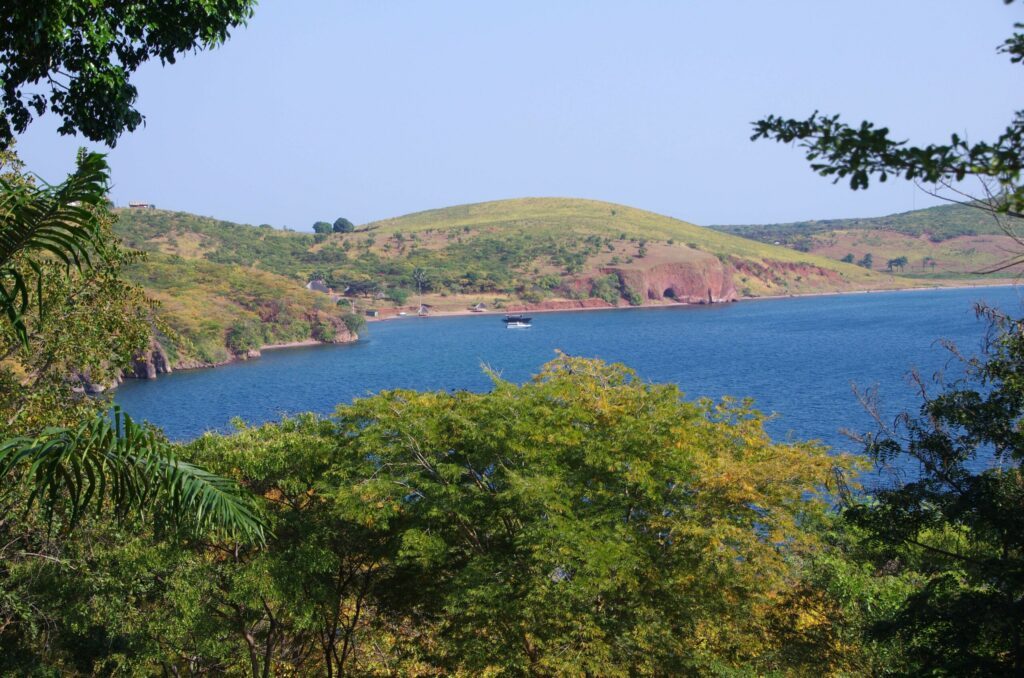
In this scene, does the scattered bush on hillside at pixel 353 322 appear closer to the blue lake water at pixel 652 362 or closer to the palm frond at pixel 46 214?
the blue lake water at pixel 652 362

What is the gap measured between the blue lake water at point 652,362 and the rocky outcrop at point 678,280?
101 feet

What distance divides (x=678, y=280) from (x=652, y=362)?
103 m

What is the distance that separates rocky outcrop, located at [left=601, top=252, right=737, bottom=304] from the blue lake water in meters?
30.7

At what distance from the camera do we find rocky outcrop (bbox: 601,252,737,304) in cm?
18625

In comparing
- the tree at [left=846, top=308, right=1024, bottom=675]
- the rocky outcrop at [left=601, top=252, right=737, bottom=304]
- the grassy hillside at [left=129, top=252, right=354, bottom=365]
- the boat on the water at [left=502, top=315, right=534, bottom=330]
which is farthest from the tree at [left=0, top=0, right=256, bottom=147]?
the rocky outcrop at [left=601, top=252, right=737, bottom=304]

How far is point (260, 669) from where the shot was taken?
20.3 m

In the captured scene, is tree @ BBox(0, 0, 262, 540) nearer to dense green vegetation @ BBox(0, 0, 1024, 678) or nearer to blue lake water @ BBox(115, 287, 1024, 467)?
dense green vegetation @ BBox(0, 0, 1024, 678)

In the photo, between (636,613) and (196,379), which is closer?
(636,613)

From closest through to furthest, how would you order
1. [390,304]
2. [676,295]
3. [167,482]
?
[167,482] → [390,304] → [676,295]

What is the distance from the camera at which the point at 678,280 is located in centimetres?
18912

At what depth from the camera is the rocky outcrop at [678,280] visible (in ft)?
611

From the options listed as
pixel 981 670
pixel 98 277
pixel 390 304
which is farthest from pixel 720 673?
pixel 390 304

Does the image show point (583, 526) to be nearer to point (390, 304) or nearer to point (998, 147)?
point (998, 147)

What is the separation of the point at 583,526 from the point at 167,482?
9.05 metres
